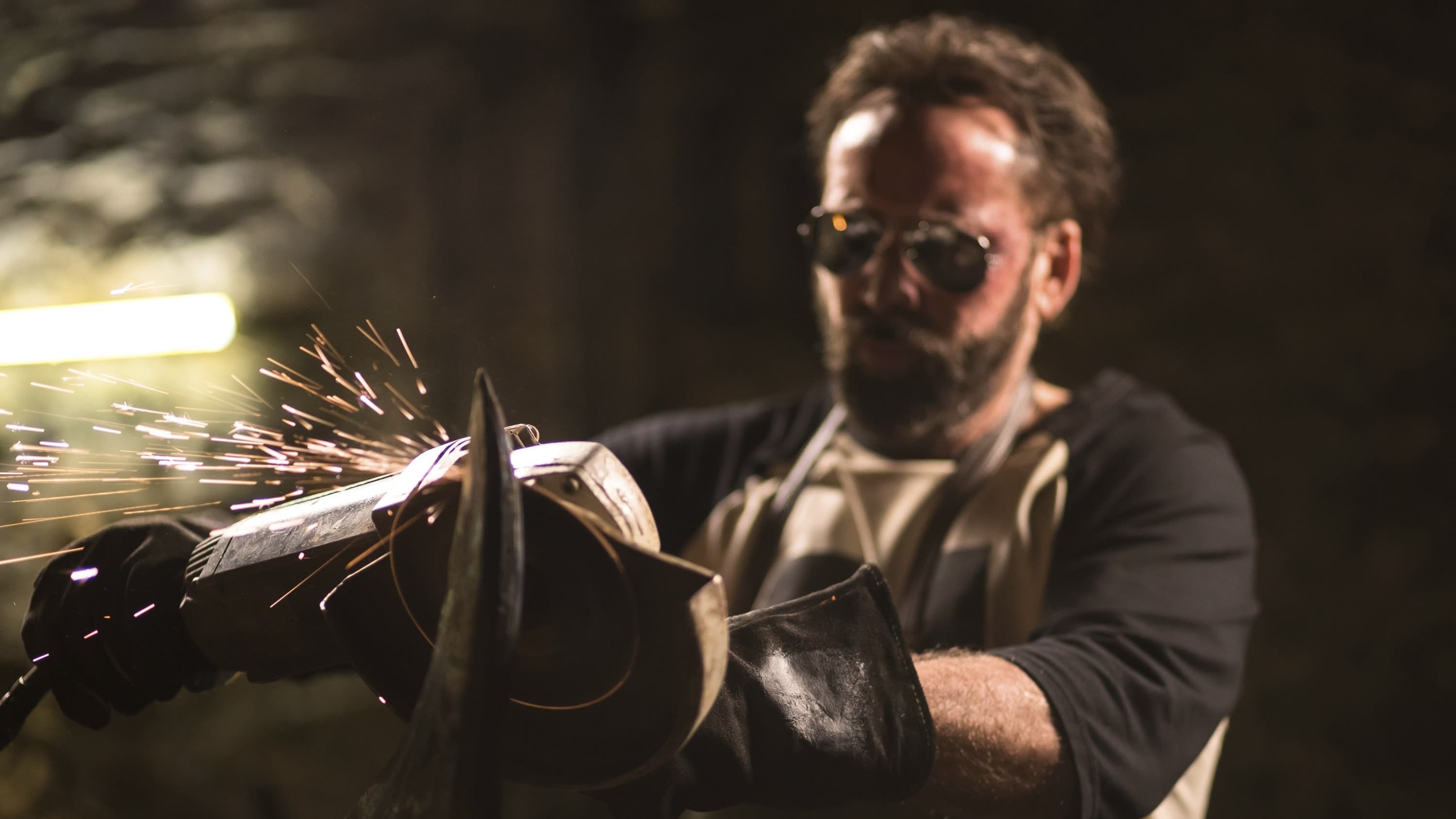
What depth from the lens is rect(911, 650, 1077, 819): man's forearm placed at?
1058 mm

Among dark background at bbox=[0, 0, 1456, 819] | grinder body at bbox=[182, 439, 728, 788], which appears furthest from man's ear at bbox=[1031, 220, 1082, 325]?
grinder body at bbox=[182, 439, 728, 788]

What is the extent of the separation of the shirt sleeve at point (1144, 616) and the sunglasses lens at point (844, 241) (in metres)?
0.58

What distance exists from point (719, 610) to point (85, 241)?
318 cm

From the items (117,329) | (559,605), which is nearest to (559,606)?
(559,605)

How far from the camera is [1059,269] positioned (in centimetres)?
211

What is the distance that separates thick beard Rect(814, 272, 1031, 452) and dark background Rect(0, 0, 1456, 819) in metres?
1.27

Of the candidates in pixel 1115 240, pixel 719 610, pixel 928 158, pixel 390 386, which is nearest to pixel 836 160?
pixel 928 158

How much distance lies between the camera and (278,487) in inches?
65.6

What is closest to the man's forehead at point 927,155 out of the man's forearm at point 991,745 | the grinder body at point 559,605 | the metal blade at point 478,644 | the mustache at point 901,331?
the mustache at point 901,331

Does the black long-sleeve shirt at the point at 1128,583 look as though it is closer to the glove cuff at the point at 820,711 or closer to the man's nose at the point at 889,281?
the glove cuff at the point at 820,711

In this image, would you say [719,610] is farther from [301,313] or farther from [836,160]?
[301,313]

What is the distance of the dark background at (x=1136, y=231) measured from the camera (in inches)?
118

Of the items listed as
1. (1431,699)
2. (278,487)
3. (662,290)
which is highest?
(278,487)

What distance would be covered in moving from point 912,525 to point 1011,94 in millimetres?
947
